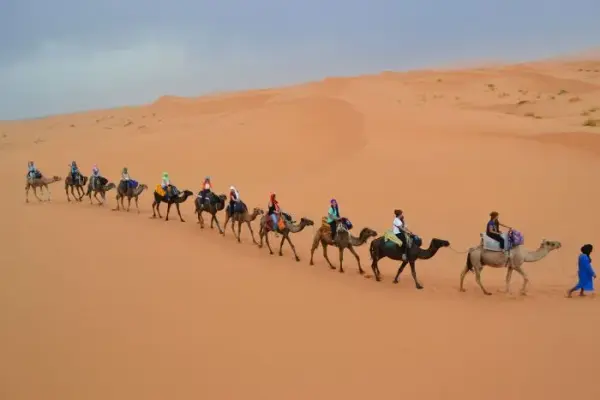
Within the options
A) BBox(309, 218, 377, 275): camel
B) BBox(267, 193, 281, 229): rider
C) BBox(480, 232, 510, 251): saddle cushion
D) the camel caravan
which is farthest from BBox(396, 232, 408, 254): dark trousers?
BBox(267, 193, 281, 229): rider

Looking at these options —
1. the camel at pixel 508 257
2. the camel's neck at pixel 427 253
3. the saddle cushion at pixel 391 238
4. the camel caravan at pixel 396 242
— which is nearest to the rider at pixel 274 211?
the camel caravan at pixel 396 242

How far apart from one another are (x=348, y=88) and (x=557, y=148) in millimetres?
27563

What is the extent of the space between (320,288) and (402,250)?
212cm

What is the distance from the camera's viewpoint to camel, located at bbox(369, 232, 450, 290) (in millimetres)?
11984

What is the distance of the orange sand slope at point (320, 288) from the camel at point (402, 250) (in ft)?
1.43

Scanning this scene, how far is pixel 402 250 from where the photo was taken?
12203mm

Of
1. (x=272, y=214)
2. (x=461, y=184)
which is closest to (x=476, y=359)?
(x=272, y=214)

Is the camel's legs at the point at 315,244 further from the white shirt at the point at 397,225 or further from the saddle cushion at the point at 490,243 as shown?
the saddle cushion at the point at 490,243

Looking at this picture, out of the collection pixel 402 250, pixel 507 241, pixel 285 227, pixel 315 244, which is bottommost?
pixel 315 244

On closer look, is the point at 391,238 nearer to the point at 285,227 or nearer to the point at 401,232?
the point at 401,232

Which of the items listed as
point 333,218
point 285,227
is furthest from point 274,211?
point 333,218

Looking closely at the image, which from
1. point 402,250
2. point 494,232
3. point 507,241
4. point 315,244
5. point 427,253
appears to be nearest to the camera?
point 507,241

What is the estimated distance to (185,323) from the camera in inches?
360

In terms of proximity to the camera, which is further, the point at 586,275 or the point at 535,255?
the point at 535,255
